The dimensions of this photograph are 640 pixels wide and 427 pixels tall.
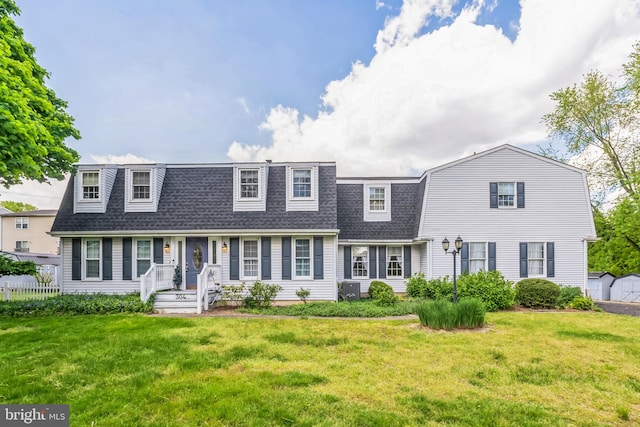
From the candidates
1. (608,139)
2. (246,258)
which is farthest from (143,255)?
(608,139)

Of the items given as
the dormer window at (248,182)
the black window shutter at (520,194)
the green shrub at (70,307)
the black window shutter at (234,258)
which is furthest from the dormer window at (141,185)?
the black window shutter at (520,194)

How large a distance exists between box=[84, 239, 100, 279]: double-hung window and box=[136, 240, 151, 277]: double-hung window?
1631mm

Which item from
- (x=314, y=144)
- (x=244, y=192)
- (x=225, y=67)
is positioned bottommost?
(x=244, y=192)

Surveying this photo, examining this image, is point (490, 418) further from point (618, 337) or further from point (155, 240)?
point (155, 240)

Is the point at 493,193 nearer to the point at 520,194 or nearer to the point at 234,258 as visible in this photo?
the point at 520,194

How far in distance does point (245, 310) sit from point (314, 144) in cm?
1174

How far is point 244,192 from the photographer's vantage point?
13781 mm

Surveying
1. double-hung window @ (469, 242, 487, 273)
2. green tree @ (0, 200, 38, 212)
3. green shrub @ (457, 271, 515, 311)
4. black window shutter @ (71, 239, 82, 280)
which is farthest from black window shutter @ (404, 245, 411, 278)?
green tree @ (0, 200, 38, 212)

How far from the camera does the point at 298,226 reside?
13.0 metres

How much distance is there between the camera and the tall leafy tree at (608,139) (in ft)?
63.5

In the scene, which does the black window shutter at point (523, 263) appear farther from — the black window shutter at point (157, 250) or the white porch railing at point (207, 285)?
the black window shutter at point (157, 250)

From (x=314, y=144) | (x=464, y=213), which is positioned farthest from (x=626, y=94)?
(x=314, y=144)

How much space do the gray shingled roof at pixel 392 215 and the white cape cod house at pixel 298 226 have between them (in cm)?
11

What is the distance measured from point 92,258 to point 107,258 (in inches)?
26.9
